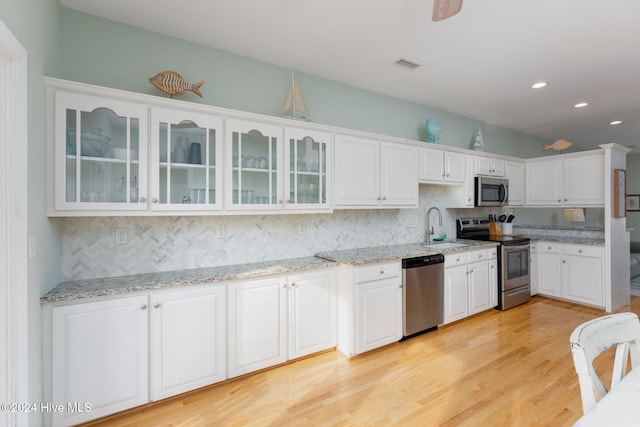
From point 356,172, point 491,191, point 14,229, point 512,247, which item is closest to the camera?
point 14,229

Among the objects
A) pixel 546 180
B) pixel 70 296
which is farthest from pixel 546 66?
pixel 70 296

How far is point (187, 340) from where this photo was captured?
6.87 ft

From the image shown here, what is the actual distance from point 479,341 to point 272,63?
11.4 ft

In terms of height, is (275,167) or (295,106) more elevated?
(295,106)

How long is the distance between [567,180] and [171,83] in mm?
5295

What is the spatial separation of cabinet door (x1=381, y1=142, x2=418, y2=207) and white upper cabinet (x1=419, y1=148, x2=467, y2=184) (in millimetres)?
180

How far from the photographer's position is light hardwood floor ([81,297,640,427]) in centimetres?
193

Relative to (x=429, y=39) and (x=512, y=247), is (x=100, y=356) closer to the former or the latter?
(x=429, y=39)

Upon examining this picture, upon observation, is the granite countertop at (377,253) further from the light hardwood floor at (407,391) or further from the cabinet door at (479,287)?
the light hardwood floor at (407,391)

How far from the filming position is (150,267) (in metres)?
2.34

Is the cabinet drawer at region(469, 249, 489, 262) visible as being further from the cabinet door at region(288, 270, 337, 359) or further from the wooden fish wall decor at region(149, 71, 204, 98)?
the wooden fish wall decor at region(149, 71, 204, 98)

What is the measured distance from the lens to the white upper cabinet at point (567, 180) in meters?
4.12

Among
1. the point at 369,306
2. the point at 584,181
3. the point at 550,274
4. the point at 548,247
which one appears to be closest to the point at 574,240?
the point at 548,247

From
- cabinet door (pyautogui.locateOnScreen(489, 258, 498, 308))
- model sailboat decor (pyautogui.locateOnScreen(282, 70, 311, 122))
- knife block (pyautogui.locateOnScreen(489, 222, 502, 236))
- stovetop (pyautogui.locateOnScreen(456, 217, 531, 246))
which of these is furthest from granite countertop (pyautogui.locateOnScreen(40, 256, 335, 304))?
knife block (pyautogui.locateOnScreen(489, 222, 502, 236))
